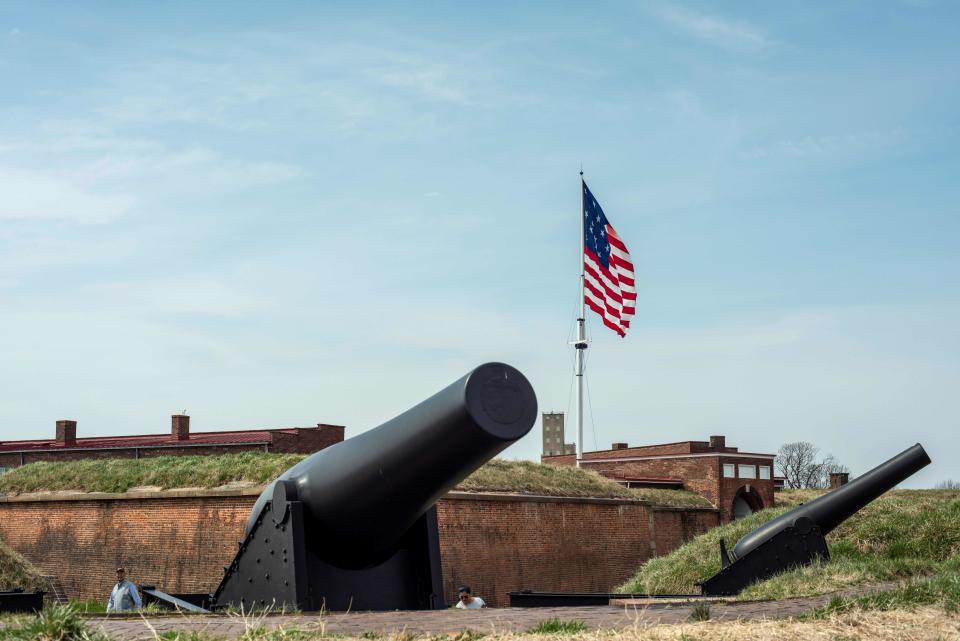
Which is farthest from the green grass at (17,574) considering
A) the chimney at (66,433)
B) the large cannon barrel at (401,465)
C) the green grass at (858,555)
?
the large cannon barrel at (401,465)

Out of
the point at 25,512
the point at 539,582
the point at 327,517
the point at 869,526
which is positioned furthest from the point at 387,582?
the point at 25,512

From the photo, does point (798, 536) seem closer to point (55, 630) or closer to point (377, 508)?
point (377, 508)

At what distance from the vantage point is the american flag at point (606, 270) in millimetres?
26500

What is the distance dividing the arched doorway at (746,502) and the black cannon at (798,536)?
23.3m

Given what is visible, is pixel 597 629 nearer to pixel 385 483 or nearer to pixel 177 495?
pixel 385 483

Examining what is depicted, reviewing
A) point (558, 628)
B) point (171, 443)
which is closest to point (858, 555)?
Answer: point (558, 628)

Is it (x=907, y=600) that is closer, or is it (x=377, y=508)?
(x=377, y=508)

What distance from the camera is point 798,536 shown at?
11125mm

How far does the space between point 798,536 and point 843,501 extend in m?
0.92

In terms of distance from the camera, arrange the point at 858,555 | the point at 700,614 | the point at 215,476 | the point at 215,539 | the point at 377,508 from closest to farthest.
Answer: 1. the point at 700,614
2. the point at 377,508
3. the point at 858,555
4. the point at 215,539
5. the point at 215,476

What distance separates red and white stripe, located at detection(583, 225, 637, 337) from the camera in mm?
26344

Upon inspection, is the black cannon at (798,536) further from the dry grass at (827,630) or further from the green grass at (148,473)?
the green grass at (148,473)


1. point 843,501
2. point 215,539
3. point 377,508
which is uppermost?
point 377,508

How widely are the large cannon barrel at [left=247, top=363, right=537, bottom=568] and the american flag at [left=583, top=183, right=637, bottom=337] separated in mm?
19589
